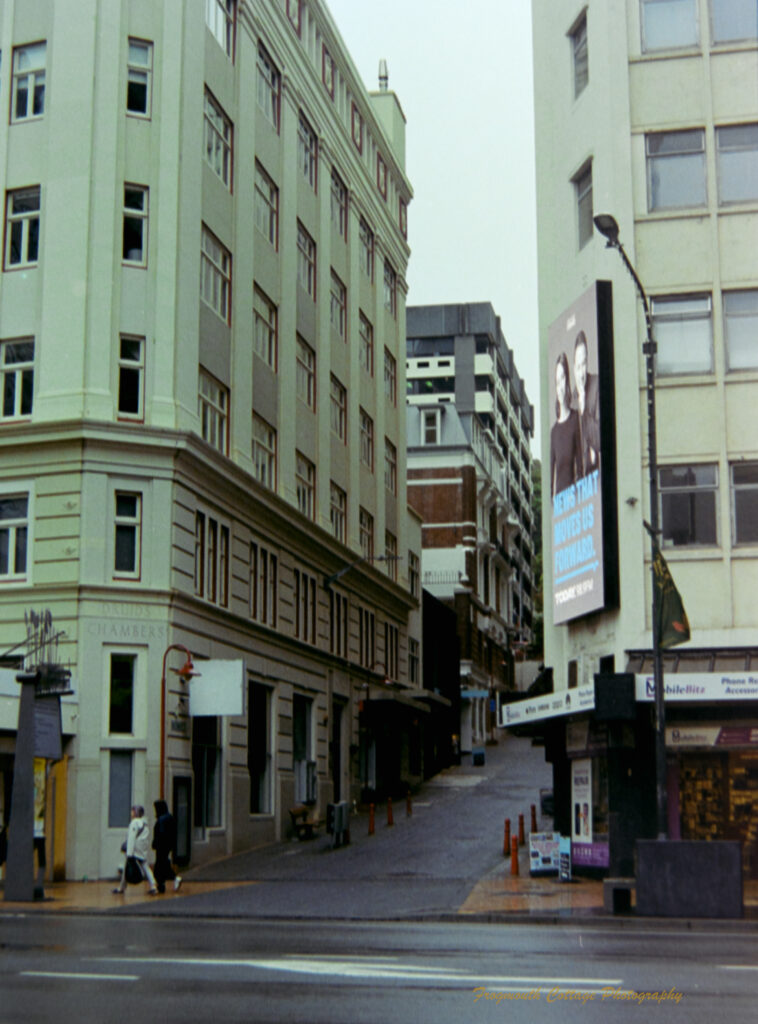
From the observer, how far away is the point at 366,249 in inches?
2285

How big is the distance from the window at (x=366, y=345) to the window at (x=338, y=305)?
2730mm

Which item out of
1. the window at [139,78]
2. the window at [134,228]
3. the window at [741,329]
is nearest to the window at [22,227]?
the window at [134,228]

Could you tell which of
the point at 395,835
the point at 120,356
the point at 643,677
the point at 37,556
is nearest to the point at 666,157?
the point at 643,677

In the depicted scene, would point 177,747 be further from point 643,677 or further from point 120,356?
point 643,677

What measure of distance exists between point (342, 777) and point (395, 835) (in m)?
10.5

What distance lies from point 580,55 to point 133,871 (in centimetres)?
2034

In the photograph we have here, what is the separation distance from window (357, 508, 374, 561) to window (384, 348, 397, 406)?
688 cm

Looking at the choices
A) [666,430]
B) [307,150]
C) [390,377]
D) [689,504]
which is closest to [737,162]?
[666,430]

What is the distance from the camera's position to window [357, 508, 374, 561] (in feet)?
178

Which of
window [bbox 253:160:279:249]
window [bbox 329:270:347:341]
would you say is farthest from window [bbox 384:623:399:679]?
window [bbox 253:160:279:249]

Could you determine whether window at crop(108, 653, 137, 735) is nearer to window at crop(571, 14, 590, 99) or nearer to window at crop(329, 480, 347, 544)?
window at crop(571, 14, 590, 99)

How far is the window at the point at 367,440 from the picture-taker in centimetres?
5600

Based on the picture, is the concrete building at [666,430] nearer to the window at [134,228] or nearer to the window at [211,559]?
the window at [211,559]

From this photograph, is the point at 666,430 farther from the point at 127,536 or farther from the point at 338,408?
the point at 338,408
